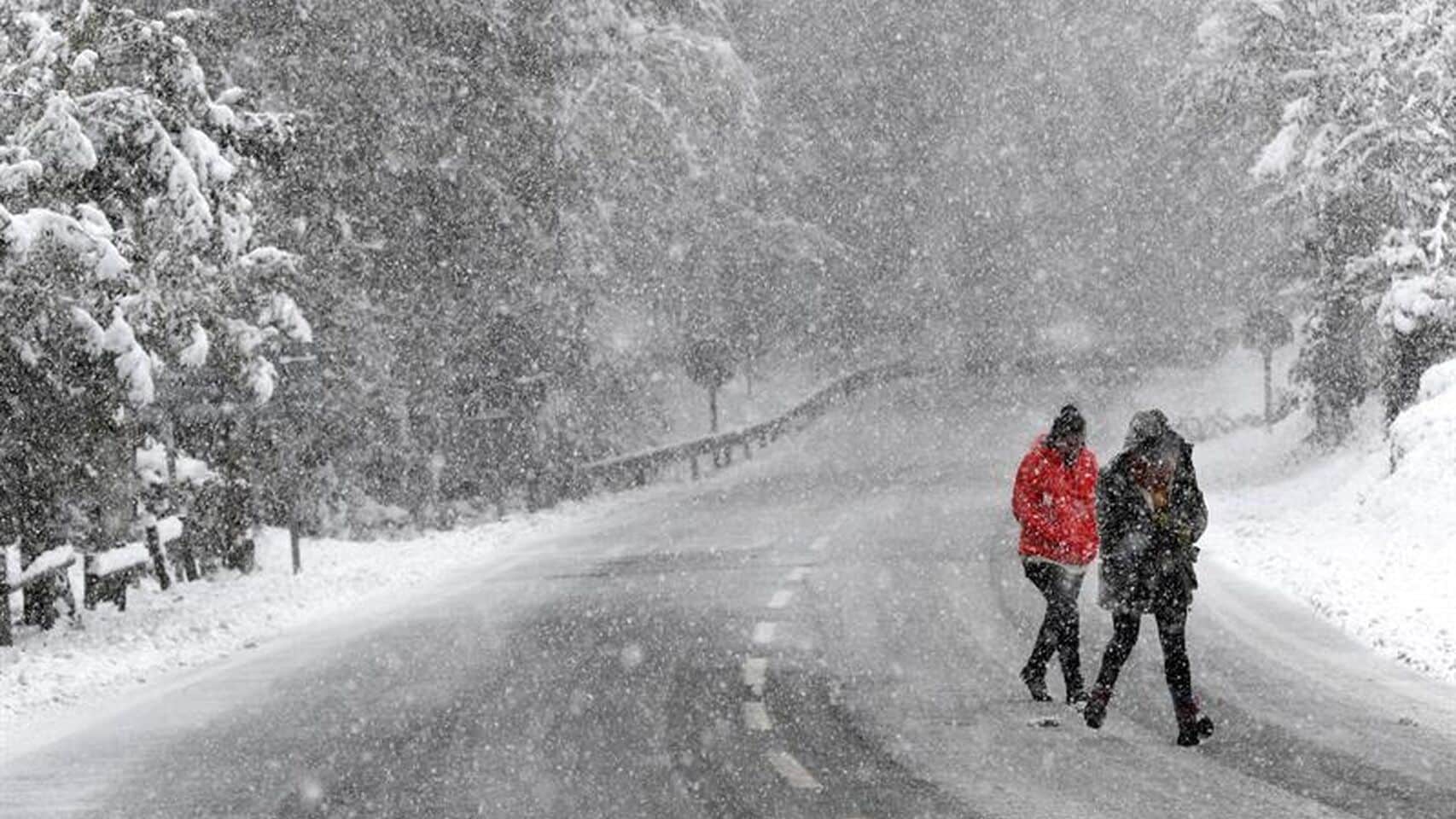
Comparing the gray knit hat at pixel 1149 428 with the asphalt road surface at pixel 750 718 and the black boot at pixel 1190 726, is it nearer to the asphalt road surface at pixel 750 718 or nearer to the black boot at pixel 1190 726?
the black boot at pixel 1190 726

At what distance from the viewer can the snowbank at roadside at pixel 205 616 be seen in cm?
1311

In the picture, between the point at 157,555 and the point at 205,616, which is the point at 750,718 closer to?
the point at 205,616

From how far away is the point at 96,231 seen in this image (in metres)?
13.1

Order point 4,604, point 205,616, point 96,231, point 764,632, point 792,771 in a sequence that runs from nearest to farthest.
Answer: point 792,771 < point 96,231 < point 764,632 < point 4,604 < point 205,616

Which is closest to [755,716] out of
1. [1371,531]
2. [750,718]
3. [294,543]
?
[750,718]

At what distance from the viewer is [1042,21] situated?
6919cm

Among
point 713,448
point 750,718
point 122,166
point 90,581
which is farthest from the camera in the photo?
point 713,448

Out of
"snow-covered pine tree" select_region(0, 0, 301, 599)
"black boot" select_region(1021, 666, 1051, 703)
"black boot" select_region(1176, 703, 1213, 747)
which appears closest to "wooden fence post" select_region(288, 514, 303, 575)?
"snow-covered pine tree" select_region(0, 0, 301, 599)

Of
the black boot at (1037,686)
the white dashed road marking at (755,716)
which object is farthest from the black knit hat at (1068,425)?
the white dashed road marking at (755,716)

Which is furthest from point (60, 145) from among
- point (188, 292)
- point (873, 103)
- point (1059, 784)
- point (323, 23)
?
point (873, 103)

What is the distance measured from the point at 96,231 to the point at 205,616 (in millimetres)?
4441

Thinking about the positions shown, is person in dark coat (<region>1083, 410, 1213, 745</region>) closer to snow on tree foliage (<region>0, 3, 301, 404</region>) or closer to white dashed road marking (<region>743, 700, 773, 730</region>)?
white dashed road marking (<region>743, 700, 773, 730</region>)

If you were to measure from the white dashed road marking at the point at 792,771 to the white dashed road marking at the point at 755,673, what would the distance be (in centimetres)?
191

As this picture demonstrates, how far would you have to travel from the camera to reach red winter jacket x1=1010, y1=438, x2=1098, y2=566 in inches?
431
